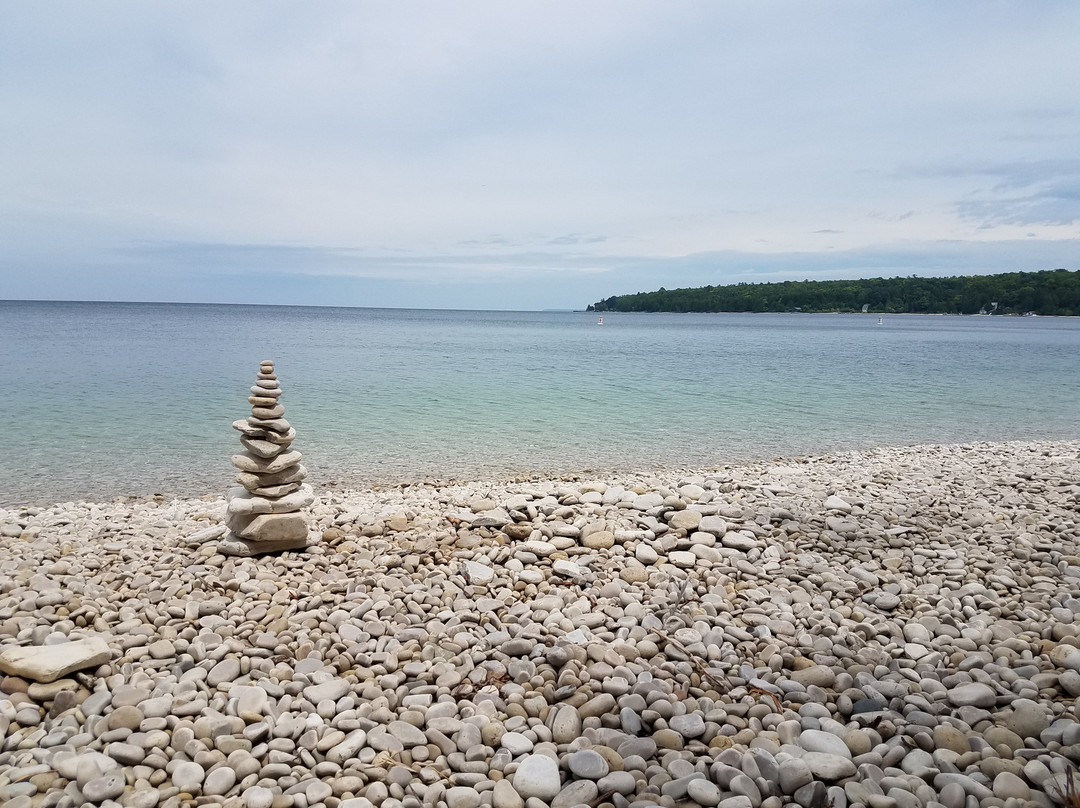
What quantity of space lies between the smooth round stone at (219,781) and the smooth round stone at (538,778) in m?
1.51

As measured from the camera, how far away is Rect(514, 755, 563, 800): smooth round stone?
3.39m

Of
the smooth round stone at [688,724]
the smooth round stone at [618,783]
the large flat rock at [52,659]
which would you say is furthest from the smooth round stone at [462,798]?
the large flat rock at [52,659]

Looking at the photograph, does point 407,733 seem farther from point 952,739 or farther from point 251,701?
point 952,739

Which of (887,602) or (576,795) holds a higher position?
(887,602)

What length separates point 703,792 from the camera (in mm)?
3254

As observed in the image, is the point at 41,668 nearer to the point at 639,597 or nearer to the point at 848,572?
the point at 639,597

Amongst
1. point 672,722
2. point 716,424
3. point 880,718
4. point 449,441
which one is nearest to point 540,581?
Result: point 672,722

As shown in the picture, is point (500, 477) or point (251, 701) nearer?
point (251, 701)

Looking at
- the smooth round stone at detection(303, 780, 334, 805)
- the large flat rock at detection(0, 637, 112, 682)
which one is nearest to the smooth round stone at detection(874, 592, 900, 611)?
the smooth round stone at detection(303, 780, 334, 805)

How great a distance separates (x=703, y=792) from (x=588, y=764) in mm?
617

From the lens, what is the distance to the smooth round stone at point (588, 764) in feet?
11.4

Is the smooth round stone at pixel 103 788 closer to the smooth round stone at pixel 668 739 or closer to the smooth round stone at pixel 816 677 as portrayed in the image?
the smooth round stone at pixel 668 739

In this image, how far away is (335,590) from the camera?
568 centimetres

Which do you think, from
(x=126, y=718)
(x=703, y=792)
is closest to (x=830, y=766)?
(x=703, y=792)
